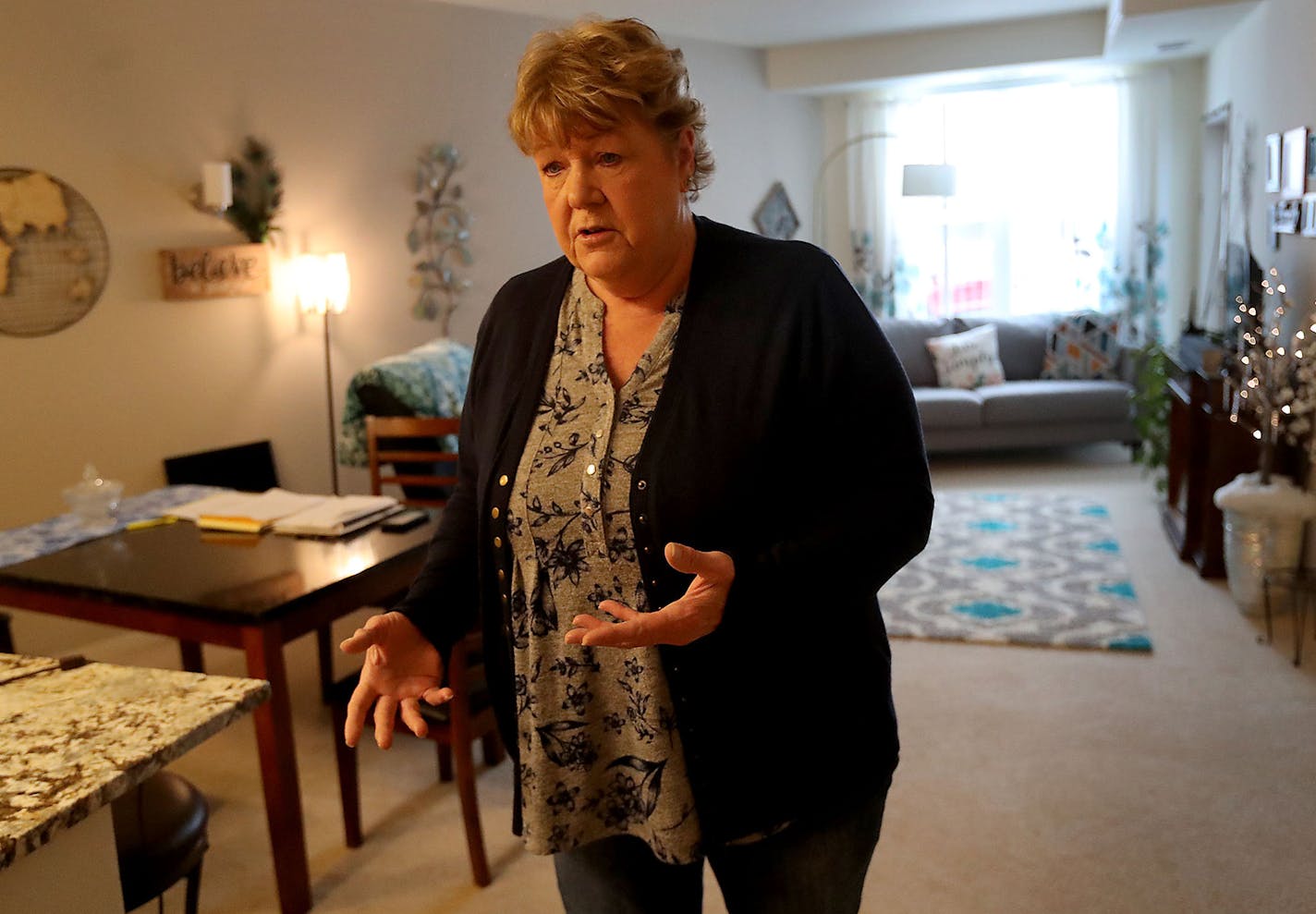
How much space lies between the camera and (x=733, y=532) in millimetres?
1113

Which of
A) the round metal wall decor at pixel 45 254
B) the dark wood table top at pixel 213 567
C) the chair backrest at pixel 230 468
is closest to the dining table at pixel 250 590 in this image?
the dark wood table top at pixel 213 567

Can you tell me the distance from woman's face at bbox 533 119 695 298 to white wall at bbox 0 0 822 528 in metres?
3.52

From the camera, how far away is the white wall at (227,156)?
13.3 feet

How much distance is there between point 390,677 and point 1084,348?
631cm

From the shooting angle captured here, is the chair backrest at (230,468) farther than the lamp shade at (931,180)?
No

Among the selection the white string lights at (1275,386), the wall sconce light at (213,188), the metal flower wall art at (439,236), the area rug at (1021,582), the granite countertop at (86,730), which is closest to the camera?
the granite countertop at (86,730)

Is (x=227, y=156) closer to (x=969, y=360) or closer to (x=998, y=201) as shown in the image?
(x=969, y=360)

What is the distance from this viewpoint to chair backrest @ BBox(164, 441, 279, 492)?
4.52 meters

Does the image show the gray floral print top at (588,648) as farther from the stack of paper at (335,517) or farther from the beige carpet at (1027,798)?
the stack of paper at (335,517)

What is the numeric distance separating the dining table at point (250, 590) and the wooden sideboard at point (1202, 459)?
10.0ft

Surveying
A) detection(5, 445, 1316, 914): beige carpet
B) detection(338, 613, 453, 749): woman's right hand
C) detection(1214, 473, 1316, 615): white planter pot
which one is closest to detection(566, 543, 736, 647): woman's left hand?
detection(338, 613, 453, 749): woman's right hand

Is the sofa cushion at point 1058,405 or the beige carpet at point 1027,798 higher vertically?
the sofa cushion at point 1058,405

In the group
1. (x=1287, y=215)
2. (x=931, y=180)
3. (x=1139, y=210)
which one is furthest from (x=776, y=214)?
(x=1287, y=215)

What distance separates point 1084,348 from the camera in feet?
22.2
